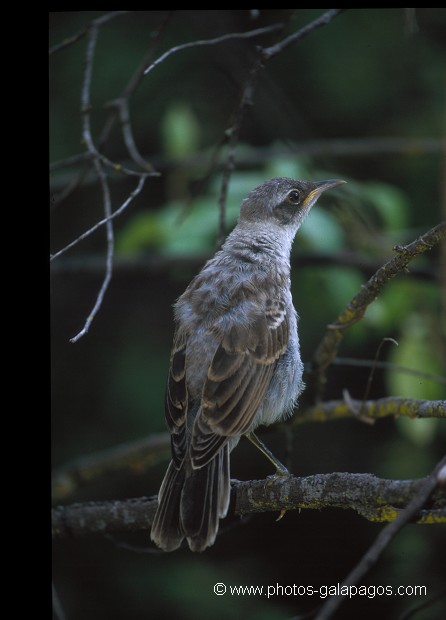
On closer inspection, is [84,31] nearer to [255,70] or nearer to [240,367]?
[255,70]

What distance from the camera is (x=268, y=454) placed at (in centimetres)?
359

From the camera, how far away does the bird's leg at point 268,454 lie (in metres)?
3.33

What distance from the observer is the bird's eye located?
4.06 metres

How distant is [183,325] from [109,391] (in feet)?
2.75

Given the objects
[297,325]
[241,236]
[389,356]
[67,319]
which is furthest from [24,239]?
[389,356]

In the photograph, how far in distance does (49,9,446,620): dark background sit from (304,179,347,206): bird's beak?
0.08 metres

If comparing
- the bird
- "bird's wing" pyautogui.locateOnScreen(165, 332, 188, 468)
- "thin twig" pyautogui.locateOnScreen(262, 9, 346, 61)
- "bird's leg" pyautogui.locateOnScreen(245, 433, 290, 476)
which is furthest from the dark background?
"bird's wing" pyautogui.locateOnScreen(165, 332, 188, 468)

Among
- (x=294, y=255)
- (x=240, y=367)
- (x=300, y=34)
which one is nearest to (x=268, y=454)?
(x=240, y=367)

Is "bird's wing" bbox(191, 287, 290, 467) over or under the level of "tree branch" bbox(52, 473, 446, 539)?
over

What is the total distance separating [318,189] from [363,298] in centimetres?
92

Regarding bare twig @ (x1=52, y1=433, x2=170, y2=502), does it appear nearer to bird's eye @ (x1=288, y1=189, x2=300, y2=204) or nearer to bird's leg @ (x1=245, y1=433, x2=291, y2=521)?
bird's leg @ (x1=245, y1=433, x2=291, y2=521)

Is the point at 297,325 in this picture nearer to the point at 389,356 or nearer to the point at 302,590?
the point at 389,356

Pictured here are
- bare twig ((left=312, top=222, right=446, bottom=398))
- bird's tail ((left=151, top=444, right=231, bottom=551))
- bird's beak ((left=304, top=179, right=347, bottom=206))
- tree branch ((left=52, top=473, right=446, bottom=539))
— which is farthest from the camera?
bird's beak ((left=304, top=179, right=347, bottom=206))

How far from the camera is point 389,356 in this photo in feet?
13.3
